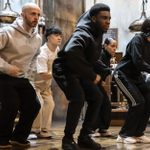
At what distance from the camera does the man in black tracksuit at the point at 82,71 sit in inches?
144

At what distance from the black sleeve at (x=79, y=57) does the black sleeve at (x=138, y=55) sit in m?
0.76

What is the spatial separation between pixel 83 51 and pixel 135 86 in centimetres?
97

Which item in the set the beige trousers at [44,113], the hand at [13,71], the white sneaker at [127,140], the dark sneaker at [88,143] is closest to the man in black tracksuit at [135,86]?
the white sneaker at [127,140]

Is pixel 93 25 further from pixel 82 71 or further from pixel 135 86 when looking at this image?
pixel 135 86

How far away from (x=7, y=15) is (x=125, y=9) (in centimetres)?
460

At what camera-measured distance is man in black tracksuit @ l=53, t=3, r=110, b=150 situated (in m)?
3.65

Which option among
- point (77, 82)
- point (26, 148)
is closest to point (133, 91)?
point (77, 82)

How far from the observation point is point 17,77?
3.98 m

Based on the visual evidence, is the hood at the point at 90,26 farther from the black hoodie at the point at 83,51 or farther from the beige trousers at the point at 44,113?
the beige trousers at the point at 44,113

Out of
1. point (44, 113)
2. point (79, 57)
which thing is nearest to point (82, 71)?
point (79, 57)

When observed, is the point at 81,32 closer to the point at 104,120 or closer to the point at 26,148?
the point at 26,148

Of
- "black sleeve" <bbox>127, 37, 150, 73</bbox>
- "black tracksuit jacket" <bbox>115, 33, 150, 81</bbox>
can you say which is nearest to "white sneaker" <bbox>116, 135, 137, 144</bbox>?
"black tracksuit jacket" <bbox>115, 33, 150, 81</bbox>

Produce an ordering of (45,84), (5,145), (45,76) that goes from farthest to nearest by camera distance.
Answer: (45,84) < (45,76) < (5,145)

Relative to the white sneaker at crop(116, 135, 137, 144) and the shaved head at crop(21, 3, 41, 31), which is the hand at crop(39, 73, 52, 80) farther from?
the white sneaker at crop(116, 135, 137, 144)
